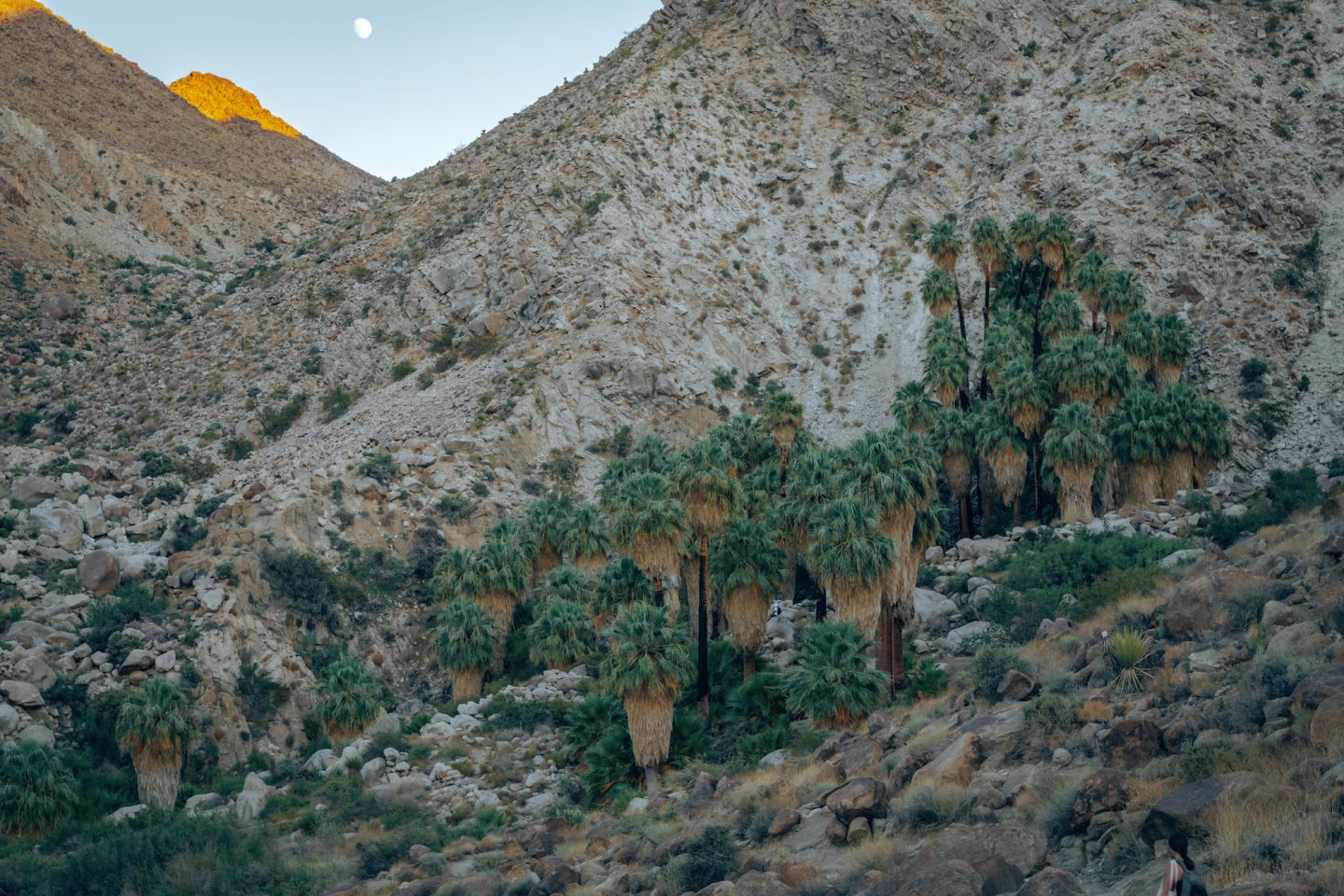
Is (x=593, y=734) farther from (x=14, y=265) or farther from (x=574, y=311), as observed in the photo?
(x=14, y=265)

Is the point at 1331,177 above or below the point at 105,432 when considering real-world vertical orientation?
above

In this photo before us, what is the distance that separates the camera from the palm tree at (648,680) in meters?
31.3

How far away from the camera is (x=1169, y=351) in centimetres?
5169

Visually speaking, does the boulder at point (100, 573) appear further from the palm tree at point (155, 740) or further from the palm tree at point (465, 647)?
the palm tree at point (465, 647)

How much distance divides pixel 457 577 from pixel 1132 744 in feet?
102

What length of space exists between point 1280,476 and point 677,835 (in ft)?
108

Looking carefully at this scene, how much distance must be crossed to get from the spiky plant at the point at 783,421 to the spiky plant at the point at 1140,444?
1445 cm

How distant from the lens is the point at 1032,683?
22.2 m

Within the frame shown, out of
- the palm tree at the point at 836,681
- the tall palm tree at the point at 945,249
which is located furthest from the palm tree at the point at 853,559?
the tall palm tree at the point at 945,249

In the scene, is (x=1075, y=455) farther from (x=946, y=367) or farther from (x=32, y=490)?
(x=32, y=490)

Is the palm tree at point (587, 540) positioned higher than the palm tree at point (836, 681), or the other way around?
the palm tree at point (587, 540)

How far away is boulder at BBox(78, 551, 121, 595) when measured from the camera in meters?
40.7

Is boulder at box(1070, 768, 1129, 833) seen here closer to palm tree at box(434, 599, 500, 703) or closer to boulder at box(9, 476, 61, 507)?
palm tree at box(434, 599, 500, 703)

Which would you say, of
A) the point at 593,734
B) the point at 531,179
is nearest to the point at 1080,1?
the point at 531,179
